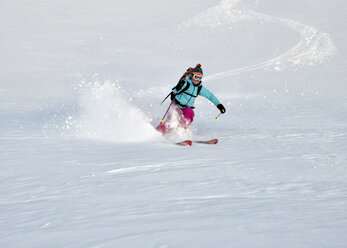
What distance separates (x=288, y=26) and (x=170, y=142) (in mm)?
17708

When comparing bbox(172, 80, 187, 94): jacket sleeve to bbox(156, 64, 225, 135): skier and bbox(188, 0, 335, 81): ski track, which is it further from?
bbox(188, 0, 335, 81): ski track

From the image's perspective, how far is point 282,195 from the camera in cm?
362

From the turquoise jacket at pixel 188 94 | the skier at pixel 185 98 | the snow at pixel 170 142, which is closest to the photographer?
the snow at pixel 170 142

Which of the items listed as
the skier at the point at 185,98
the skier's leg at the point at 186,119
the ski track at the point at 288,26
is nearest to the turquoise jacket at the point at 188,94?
the skier at the point at 185,98

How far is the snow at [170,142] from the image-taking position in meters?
2.92

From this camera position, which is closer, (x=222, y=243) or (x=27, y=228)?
(x=222, y=243)

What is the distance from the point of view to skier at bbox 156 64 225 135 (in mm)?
7906

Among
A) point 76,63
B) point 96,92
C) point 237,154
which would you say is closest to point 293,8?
point 76,63

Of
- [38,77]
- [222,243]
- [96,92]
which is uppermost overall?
[38,77]

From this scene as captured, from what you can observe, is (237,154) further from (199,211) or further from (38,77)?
(38,77)

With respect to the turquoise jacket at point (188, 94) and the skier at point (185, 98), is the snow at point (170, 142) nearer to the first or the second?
the skier at point (185, 98)

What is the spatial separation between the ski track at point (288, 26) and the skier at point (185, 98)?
7.04 meters

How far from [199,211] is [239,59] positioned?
51.2 feet

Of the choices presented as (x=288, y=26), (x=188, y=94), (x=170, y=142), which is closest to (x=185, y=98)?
(x=188, y=94)
